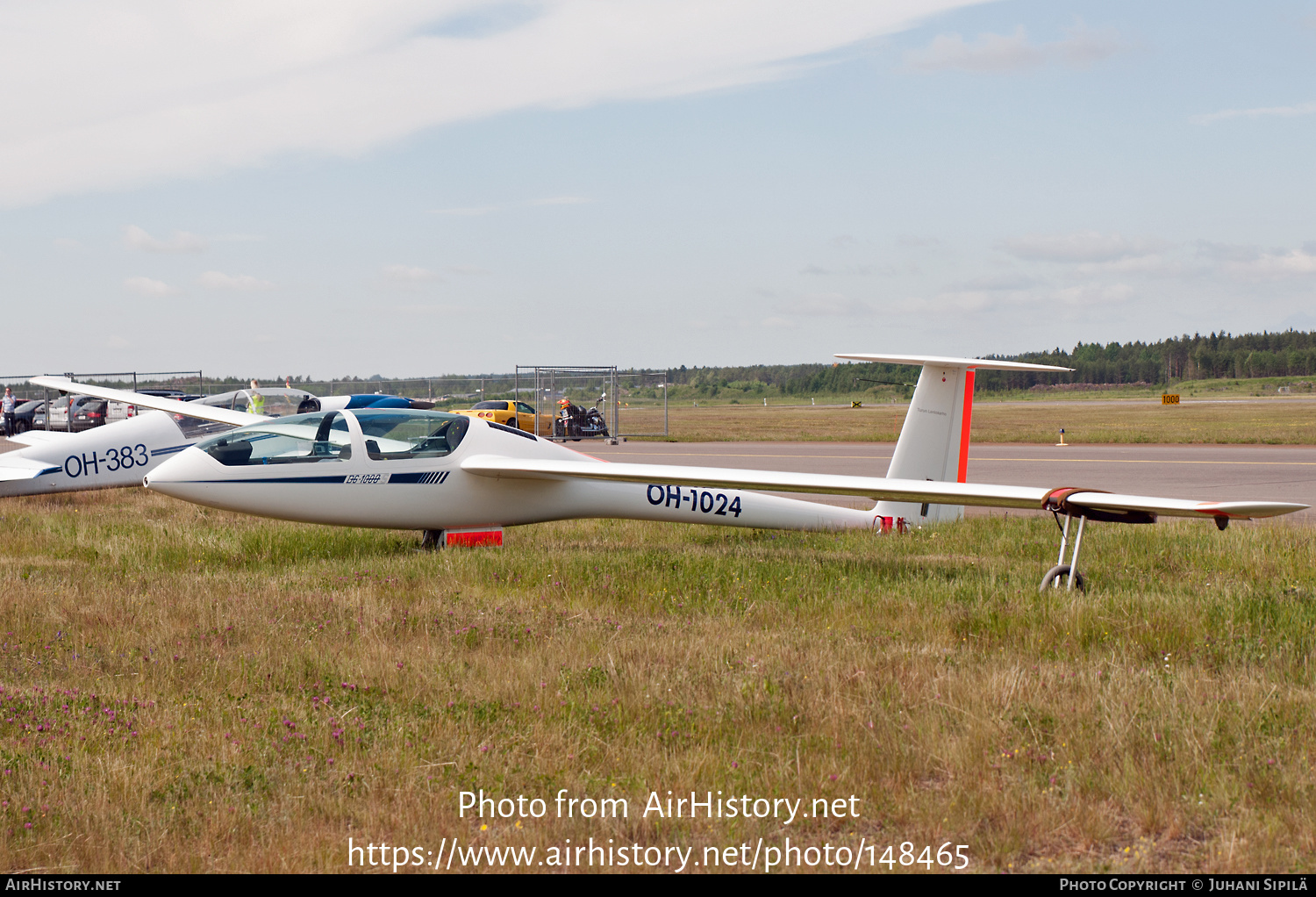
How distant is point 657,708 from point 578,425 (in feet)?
111

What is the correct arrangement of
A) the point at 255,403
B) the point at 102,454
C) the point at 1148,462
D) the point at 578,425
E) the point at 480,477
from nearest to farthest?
the point at 480,477 → the point at 102,454 → the point at 255,403 → the point at 1148,462 → the point at 578,425

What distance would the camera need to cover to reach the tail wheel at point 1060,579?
9.12 m

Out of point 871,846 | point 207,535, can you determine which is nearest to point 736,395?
point 207,535

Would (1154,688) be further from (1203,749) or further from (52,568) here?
(52,568)

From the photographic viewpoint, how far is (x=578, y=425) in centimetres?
3950

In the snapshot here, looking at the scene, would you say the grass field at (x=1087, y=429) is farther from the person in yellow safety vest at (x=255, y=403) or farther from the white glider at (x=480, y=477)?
the white glider at (x=480, y=477)

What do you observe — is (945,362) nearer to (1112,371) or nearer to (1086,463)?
(1086,463)

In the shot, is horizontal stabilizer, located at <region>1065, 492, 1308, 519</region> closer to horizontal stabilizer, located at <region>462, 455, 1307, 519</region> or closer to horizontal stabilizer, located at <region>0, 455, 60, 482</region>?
horizontal stabilizer, located at <region>462, 455, 1307, 519</region>

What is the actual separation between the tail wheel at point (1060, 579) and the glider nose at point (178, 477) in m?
8.57

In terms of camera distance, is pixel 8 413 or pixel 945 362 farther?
pixel 8 413

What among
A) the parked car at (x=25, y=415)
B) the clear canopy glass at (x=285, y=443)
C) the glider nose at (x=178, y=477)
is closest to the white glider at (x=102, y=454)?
the clear canopy glass at (x=285, y=443)

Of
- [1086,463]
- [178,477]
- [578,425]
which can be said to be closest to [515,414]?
[578,425]

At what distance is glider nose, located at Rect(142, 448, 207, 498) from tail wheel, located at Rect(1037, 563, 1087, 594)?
8573mm
